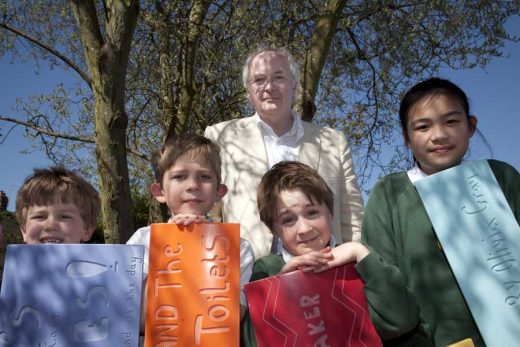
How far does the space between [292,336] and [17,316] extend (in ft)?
3.42

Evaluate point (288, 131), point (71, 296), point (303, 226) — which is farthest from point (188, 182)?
point (288, 131)

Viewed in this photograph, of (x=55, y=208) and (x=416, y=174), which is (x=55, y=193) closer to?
(x=55, y=208)

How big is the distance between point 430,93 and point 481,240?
0.69m

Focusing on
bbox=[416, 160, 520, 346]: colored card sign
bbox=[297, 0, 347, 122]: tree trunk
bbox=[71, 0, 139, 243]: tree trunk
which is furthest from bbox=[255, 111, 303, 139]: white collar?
bbox=[297, 0, 347, 122]: tree trunk

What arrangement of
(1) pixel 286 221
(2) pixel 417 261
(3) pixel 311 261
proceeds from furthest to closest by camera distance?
(1) pixel 286 221 → (2) pixel 417 261 → (3) pixel 311 261

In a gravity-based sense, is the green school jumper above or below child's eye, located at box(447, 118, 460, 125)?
below

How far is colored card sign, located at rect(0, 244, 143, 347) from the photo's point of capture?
187 cm

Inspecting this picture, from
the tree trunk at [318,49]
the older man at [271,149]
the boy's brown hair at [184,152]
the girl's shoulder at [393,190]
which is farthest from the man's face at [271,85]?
the tree trunk at [318,49]

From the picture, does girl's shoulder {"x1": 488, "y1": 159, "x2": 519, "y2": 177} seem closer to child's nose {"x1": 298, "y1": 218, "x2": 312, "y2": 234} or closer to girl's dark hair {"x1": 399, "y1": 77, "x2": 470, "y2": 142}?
girl's dark hair {"x1": 399, "y1": 77, "x2": 470, "y2": 142}

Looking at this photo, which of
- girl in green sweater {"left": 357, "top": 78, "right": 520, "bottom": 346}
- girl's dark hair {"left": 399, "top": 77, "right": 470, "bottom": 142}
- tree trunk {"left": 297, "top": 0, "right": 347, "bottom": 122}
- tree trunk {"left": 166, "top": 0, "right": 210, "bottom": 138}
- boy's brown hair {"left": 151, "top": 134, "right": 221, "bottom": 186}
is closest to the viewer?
girl in green sweater {"left": 357, "top": 78, "right": 520, "bottom": 346}

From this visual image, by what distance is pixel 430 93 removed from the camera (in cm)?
219

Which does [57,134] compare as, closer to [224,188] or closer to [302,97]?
[302,97]

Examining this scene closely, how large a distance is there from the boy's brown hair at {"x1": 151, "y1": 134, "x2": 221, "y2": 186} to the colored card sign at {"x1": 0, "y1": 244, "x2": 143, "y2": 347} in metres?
0.51

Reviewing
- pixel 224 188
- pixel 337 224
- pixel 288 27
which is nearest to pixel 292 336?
pixel 224 188
